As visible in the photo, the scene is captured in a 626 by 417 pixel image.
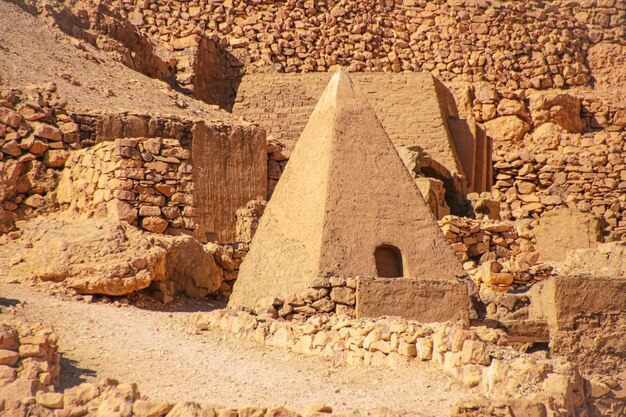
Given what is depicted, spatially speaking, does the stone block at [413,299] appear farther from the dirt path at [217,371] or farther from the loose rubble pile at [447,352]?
the dirt path at [217,371]

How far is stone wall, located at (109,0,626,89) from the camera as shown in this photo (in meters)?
23.0

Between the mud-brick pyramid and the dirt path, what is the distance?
0.97 meters

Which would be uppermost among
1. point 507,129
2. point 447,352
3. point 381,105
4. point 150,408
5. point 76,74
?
point 507,129

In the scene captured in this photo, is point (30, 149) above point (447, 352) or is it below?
above

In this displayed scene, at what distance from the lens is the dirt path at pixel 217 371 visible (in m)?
6.23

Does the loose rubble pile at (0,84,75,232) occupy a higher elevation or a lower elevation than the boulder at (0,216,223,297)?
higher

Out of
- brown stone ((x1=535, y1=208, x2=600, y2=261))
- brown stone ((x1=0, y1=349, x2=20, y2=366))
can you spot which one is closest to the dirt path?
brown stone ((x1=0, y1=349, x2=20, y2=366))

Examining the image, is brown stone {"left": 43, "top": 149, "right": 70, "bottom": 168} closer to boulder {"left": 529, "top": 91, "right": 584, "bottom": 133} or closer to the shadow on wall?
the shadow on wall

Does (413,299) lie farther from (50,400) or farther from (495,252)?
Result: (495,252)

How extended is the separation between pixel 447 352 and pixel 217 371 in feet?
4.86

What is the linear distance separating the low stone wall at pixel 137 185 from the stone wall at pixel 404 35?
1141cm

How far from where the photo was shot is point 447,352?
22.1ft

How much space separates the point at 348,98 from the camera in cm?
968

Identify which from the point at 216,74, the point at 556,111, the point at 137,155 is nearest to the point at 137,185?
the point at 137,155
